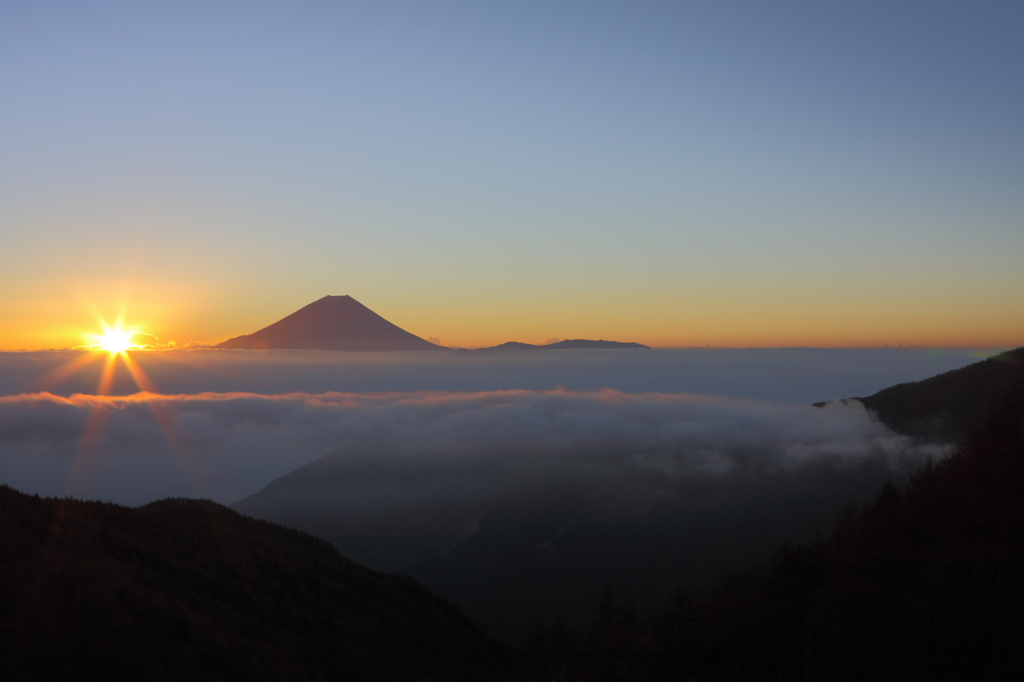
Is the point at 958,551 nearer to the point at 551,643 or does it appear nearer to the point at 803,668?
the point at 803,668

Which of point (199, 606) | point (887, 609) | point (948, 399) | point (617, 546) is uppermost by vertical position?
point (948, 399)

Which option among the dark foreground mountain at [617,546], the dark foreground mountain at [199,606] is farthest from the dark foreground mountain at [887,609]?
the dark foreground mountain at [617,546]

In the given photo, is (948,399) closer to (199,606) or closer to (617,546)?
(617,546)

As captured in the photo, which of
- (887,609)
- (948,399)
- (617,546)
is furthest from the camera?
(617,546)

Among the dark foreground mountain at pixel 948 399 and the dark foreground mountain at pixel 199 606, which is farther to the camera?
the dark foreground mountain at pixel 948 399

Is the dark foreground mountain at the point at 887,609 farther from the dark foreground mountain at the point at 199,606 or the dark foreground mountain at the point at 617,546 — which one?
the dark foreground mountain at the point at 617,546

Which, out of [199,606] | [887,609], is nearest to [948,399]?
[887,609]

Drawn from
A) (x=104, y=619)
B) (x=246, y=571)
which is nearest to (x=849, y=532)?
(x=246, y=571)
